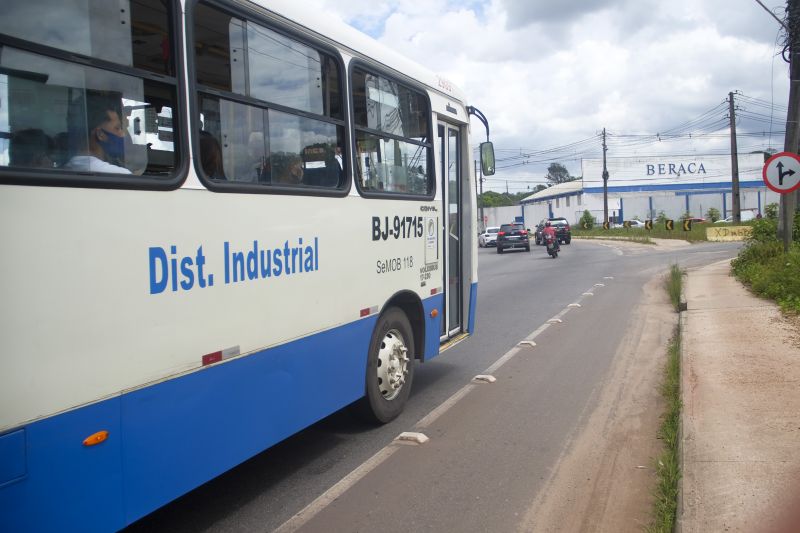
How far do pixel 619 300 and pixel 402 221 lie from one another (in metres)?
9.44

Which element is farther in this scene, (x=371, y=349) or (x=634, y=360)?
(x=634, y=360)

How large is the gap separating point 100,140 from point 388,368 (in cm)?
326

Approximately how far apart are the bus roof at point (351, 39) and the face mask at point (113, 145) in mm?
1352

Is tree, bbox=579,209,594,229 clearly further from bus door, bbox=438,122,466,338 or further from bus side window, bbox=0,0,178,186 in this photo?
bus side window, bbox=0,0,178,186

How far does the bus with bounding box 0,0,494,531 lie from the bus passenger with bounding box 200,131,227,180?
0.03 ft

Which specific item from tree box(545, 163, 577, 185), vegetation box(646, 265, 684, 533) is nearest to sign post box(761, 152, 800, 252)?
vegetation box(646, 265, 684, 533)

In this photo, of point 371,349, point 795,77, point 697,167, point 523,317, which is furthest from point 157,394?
point 697,167

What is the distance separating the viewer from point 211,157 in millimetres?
3555

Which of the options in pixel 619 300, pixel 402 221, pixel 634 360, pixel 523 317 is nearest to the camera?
pixel 402 221

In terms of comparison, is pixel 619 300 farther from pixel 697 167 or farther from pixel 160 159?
pixel 697 167

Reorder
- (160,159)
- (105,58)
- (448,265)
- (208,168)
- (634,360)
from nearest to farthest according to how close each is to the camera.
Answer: (105,58) < (160,159) < (208,168) < (448,265) < (634,360)

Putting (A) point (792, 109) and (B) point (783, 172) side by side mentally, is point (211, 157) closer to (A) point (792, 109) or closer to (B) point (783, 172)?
(B) point (783, 172)

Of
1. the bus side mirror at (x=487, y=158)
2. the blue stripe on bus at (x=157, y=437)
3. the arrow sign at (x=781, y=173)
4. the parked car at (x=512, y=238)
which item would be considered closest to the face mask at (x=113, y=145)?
the blue stripe on bus at (x=157, y=437)

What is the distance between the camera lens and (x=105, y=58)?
296 cm
